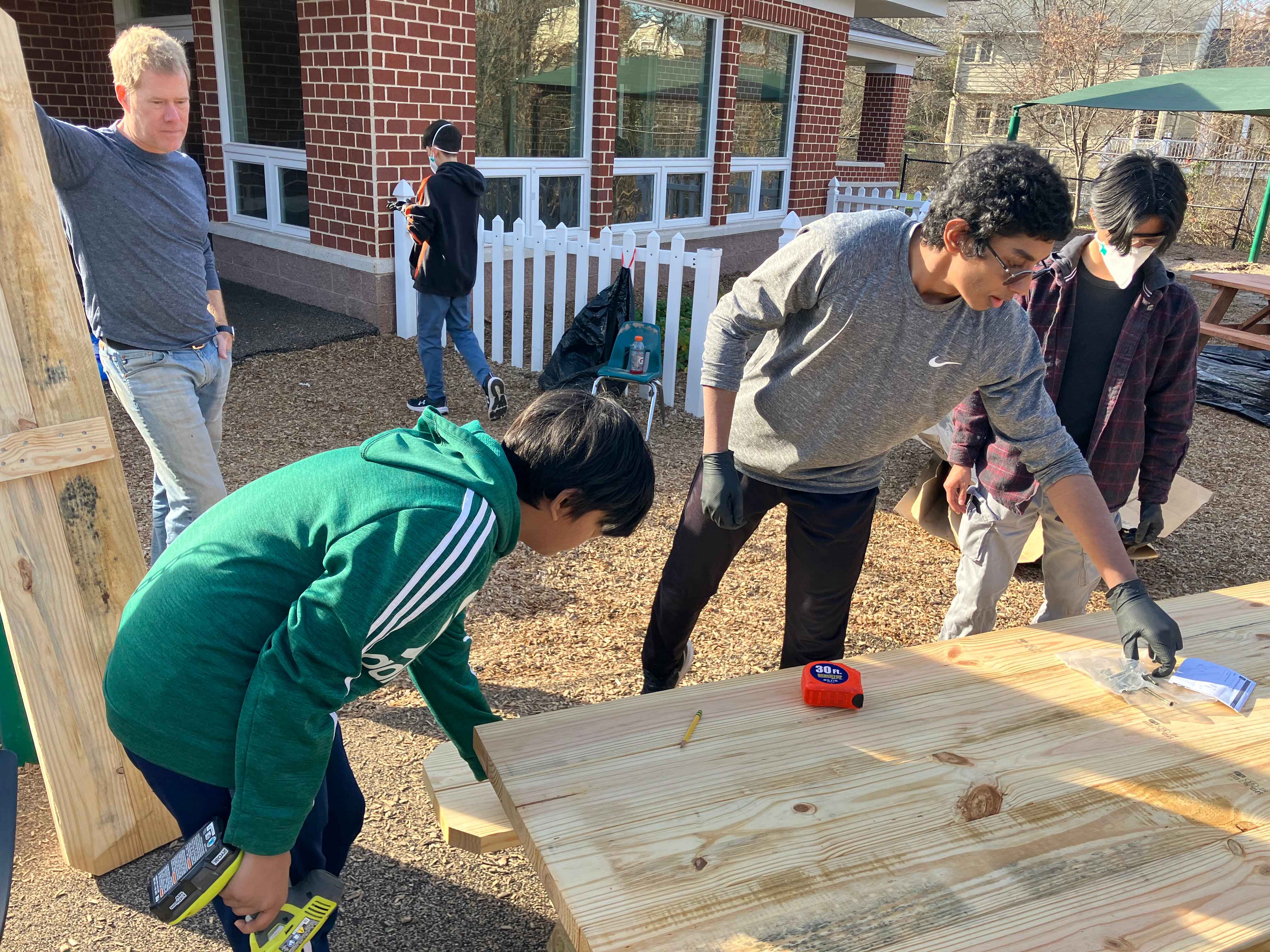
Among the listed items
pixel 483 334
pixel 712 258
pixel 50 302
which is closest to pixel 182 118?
pixel 50 302

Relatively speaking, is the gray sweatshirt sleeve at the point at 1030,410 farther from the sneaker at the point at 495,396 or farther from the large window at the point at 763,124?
the large window at the point at 763,124

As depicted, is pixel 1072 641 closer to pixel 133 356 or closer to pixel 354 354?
pixel 133 356

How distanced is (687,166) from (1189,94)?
547 cm

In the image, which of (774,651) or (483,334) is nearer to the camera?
(774,651)

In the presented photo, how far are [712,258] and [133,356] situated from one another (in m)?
4.04

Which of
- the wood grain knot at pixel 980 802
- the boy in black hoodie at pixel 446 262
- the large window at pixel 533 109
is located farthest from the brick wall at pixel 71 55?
the wood grain knot at pixel 980 802

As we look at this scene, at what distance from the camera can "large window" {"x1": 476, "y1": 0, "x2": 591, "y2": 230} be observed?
820 cm

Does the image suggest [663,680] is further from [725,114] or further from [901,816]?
[725,114]

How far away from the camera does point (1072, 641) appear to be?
2309 mm

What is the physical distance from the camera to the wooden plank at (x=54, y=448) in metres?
2.00

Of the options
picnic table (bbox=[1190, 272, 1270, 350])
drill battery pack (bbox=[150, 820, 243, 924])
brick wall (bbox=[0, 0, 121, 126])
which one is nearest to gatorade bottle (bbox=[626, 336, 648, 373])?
drill battery pack (bbox=[150, 820, 243, 924])

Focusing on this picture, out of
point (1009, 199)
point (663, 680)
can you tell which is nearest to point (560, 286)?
point (663, 680)

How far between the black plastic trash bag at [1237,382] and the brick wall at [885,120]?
7886 mm

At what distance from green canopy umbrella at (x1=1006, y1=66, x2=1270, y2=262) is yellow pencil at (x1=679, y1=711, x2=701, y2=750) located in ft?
32.5
